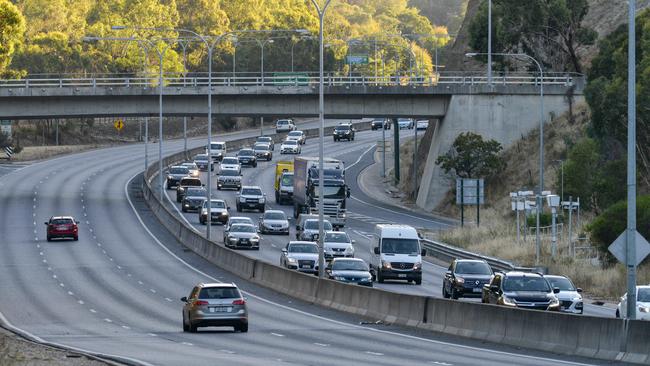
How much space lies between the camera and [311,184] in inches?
3159

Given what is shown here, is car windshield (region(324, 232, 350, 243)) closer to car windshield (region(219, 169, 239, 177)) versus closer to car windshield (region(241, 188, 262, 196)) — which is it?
car windshield (region(241, 188, 262, 196))

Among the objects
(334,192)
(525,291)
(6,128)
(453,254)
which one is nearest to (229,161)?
(334,192)

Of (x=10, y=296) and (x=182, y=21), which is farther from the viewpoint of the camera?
(x=182, y=21)

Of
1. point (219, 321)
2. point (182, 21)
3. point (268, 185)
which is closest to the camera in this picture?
point (219, 321)

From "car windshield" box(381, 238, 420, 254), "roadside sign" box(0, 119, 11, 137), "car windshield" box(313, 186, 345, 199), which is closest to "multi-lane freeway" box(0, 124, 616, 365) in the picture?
"car windshield" box(381, 238, 420, 254)

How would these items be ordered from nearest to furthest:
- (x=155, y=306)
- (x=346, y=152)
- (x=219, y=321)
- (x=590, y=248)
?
(x=219, y=321) → (x=155, y=306) → (x=590, y=248) → (x=346, y=152)

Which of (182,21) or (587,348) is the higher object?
(182,21)

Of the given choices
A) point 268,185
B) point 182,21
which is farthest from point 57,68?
point 268,185

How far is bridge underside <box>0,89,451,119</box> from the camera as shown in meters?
90.4

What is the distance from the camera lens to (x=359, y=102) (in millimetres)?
91062

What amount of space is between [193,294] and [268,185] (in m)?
72.6

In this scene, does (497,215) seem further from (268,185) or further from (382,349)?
(382,349)

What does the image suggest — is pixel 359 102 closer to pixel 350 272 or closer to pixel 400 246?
pixel 400 246

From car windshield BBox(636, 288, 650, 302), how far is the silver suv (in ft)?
169
